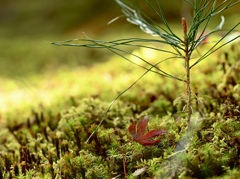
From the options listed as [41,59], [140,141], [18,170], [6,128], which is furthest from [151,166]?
[41,59]

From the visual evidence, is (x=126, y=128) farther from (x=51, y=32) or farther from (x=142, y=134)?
(x=51, y=32)

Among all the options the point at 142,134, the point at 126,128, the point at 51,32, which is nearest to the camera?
the point at 142,134

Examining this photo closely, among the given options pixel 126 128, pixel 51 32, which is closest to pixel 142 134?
pixel 126 128

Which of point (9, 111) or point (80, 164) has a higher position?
point (9, 111)

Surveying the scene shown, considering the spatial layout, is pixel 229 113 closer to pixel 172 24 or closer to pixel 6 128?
pixel 6 128

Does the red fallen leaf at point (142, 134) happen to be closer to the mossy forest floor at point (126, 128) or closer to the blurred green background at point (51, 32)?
the mossy forest floor at point (126, 128)

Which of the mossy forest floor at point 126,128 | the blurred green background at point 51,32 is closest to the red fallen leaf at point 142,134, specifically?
the mossy forest floor at point 126,128
